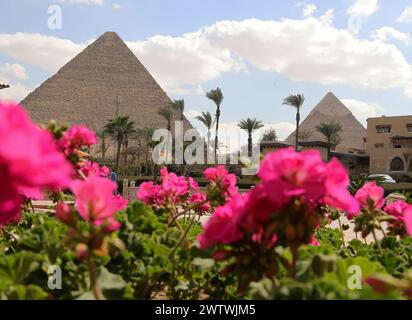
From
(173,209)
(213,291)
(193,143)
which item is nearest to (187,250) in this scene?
(213,291)

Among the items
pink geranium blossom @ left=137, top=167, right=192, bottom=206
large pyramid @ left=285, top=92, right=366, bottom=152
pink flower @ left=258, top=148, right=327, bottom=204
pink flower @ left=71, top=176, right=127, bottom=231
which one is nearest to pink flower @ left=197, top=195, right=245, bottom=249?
pink flower @ left=258, top=148, right=327, bottom=204

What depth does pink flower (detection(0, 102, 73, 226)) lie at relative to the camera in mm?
816

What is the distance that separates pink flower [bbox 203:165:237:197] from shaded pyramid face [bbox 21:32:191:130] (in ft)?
412

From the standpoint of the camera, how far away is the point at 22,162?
828mm

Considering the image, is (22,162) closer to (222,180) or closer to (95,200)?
(95,200)

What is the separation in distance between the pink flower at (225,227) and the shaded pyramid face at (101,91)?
126510mm

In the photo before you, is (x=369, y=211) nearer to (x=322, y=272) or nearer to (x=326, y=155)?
(x=322, y=272)

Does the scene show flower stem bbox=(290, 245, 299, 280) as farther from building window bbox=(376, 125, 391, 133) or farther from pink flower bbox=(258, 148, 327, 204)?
building window bbox=(376, 125, 391, 133)

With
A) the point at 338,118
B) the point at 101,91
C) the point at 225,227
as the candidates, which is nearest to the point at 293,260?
the point at 225,227

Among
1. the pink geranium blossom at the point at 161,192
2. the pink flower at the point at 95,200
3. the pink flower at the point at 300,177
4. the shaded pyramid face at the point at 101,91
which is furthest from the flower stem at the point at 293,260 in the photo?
the shaded pyramid face at the point at 101,91

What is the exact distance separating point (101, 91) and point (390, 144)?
9977 centimetres

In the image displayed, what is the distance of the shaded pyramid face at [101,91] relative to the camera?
424ft

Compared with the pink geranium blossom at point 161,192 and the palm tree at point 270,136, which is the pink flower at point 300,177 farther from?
the palm tree at point 270,136

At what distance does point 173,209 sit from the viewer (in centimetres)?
233
